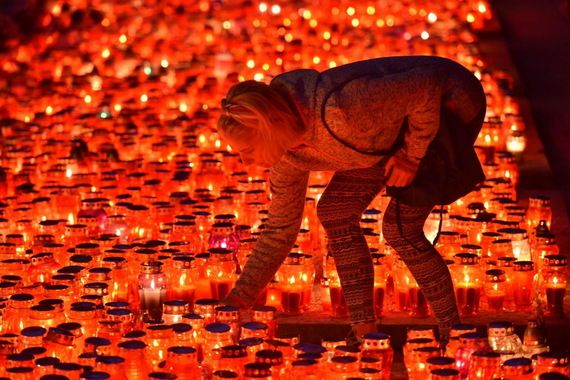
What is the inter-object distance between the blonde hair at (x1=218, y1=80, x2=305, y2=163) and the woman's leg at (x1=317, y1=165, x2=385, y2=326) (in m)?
0.50

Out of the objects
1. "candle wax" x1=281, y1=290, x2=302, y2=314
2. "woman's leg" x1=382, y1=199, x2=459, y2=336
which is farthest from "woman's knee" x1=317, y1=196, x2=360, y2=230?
"candle wax" x1=281, y1=290, x2=302, y2=314

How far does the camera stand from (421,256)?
6.42m

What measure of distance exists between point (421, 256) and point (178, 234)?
72.4 inches

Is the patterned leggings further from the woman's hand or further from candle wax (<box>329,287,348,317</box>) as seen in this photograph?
candle wax (<box>329,287,348,317</box>)

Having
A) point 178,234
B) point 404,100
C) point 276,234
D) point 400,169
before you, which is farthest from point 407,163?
point 178,234

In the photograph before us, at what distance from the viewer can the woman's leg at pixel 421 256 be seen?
639cm

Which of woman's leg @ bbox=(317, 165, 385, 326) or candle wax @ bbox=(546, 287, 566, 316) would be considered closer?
woman's leg @ bbox=(317, 165, 385, 326)

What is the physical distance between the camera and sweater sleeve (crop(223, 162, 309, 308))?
6.49m

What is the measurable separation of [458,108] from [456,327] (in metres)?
0.84

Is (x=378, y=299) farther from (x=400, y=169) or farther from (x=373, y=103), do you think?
(x=373, y=103)

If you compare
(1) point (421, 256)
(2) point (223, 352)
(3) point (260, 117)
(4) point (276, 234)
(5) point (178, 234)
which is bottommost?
(2) point (223, 352)

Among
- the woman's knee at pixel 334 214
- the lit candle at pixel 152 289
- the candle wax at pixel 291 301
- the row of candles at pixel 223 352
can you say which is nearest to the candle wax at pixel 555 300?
the row of candles at pixel 223 352

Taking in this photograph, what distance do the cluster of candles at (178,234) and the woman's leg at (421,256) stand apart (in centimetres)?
48

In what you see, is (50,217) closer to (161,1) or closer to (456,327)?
(456,327)
